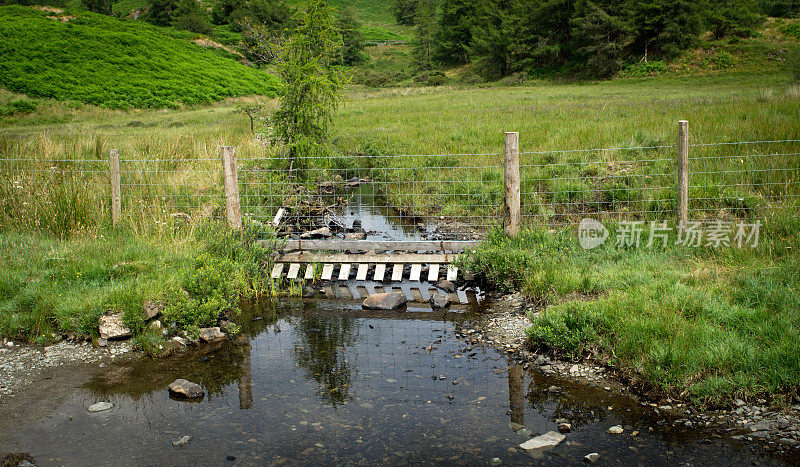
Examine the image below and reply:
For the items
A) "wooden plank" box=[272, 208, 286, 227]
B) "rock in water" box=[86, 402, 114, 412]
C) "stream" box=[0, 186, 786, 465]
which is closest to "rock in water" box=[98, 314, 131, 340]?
"stream" box=[0, 186, 786, 465]

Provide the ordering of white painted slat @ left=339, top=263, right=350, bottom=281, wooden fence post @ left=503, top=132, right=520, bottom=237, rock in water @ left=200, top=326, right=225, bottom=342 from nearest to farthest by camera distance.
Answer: rock in water @ left=200, top=326, right=225, bottom=342 → wooden fence post @ left=503, top=132, right=520, bottom=237 → white painted slat @ left=339, top=263, right=350, bottom=281

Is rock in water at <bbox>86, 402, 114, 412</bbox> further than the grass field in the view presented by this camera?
Yes

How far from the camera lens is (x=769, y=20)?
5384 cm

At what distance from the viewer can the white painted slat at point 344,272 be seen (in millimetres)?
8961

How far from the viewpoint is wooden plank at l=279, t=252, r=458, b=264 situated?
28.9 ft

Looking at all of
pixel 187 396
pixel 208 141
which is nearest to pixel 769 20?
pixel 208 141

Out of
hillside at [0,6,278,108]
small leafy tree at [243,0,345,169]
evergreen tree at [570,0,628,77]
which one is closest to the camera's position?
small leafy tree at [243,0,345,169]

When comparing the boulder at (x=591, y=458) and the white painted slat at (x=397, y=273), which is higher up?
the white painted slat at (x=397, y=273)

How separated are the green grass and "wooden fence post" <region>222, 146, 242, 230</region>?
12.5ft

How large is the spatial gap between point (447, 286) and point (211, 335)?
353cm

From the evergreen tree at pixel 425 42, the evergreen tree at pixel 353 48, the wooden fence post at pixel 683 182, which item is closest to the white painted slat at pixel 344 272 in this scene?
the wooden fence post at pixel 683 182

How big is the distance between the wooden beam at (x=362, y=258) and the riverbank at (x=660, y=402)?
208cm

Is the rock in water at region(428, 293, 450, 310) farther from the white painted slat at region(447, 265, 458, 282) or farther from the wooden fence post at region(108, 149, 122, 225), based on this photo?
the wooden fence post at region(108, 149, 122, 225)

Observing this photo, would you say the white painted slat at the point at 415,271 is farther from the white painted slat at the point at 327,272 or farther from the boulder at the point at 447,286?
the white painted slat at the point at 327,272
